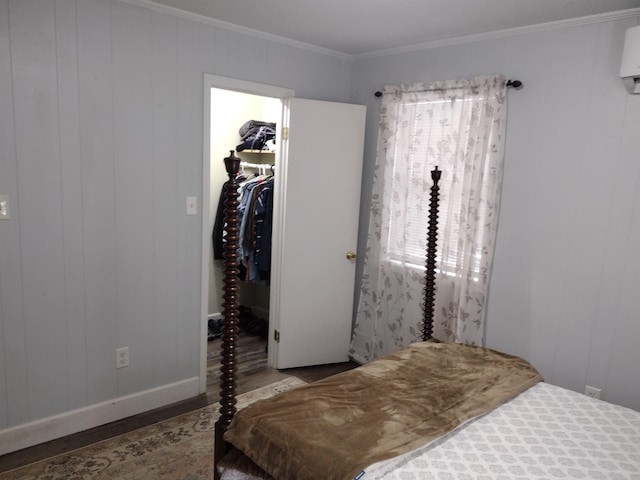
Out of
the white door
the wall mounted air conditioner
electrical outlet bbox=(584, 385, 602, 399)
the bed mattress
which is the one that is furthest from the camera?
the white door

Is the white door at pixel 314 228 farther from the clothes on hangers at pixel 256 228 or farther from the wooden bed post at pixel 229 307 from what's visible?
the wooden bed post at pixel 229 307

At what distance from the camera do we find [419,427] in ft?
5.52

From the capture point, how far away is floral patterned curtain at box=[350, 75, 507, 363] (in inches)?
116

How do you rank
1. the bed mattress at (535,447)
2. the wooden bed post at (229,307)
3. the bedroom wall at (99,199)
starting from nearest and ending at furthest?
the bed mattress at (535,447), the wooden bed post at (229,307), the bedroom wall at (99,199)

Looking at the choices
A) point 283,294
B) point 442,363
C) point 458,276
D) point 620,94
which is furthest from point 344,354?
point 620,94

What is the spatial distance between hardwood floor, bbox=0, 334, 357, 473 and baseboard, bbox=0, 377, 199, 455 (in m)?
0.03

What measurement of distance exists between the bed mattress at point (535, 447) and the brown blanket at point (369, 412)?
5 cm

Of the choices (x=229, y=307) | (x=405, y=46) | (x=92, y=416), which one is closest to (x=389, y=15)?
(x=405, y=46)

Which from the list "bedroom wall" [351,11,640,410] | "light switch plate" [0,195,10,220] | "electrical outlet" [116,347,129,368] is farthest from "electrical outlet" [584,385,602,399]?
"light switch plate" [0,195,10,220]

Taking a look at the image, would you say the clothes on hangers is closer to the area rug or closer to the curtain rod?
the area rug

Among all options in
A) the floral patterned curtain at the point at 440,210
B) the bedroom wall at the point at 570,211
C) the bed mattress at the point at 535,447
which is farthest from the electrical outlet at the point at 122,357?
the bedroom wall at the point at 570,211

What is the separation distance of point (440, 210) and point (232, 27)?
1.80 m

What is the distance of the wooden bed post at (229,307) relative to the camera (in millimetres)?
1926

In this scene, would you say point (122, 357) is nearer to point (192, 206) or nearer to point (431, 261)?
point (192, 206)
